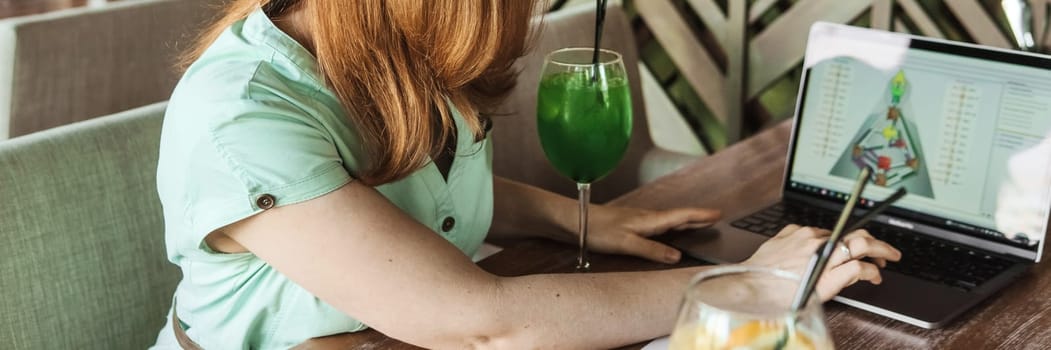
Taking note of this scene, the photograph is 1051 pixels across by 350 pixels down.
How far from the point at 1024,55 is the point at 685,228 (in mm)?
398

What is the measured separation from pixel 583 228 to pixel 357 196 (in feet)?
1.00

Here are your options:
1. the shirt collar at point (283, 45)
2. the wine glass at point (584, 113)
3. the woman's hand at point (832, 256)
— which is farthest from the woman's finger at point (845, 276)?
the shirt collar at point (283, 45)

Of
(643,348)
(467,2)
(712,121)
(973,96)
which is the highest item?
(467,2)

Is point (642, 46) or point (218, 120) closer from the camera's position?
point (218, 120)

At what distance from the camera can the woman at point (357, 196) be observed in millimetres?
919

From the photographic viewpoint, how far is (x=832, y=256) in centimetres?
100

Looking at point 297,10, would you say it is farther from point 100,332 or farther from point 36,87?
point 36,87

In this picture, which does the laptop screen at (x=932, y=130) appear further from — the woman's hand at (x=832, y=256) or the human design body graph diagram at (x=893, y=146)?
the woman's hand at (x=832, y=256)

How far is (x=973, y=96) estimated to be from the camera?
1194mm

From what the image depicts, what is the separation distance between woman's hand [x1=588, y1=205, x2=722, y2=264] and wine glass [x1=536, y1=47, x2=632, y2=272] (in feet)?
0.20

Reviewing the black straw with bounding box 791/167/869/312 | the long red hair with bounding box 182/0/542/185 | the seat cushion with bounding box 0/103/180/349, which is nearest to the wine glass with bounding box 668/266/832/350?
the black straw with bounding box 791/167/869/312

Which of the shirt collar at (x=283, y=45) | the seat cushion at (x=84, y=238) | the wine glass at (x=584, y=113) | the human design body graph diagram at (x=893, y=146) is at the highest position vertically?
the shirt collar at (x=283, y=45)

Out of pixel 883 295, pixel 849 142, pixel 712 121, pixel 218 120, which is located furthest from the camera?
pixel 712 121

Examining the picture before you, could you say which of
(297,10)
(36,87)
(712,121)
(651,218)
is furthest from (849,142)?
(712,121)
